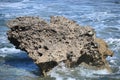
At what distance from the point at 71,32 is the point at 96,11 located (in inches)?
528

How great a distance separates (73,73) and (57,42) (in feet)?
3.34

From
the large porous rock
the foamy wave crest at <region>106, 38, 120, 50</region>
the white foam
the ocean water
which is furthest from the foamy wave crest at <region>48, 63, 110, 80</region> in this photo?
the white foam

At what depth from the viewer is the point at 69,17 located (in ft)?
Answer: 70.6

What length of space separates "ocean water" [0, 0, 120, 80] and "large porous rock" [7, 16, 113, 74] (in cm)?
36

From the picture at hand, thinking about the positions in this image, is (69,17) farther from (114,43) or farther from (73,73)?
(73,73)

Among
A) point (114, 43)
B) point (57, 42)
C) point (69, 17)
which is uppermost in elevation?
point (57, 42)

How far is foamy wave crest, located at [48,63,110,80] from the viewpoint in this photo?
10781 millimetres

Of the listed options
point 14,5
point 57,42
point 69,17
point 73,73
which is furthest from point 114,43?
point 14,5

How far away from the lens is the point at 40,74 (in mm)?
10992

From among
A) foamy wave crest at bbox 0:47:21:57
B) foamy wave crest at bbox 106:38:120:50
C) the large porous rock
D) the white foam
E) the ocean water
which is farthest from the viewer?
the white foam

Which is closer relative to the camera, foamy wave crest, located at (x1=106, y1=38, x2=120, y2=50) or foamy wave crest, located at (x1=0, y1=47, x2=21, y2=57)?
foamy wave crest, located at (x1=0, y1=47, x2=21, y2=57)

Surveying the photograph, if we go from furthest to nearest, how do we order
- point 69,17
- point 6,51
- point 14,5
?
point 14,5, point 69,17, point 6,51

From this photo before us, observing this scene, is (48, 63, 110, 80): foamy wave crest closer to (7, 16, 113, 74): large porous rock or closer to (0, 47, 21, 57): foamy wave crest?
(7, 16, 113, 74): large porous rock

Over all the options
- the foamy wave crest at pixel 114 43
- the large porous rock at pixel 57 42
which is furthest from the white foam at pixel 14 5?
the large porous rock at pixel 57 42
